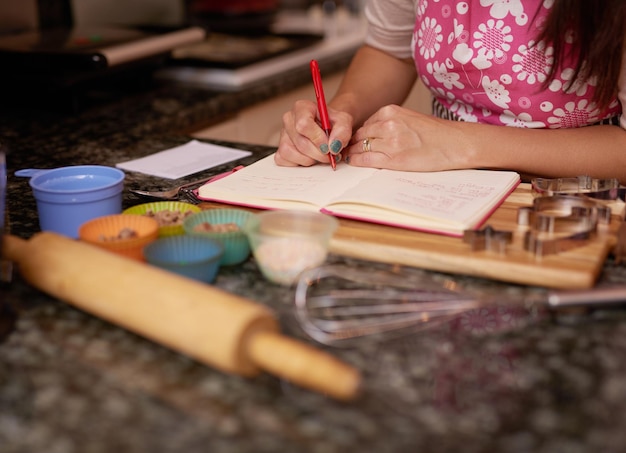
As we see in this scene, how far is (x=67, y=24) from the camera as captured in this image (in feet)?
7.22

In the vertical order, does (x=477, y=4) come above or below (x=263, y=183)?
above

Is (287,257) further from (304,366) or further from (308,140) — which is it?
(308,140)

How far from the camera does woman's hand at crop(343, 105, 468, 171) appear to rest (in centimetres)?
113

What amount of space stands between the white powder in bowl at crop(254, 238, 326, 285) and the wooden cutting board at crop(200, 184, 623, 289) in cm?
8

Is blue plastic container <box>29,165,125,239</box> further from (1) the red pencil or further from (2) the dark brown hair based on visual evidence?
(2) the dark brown hair

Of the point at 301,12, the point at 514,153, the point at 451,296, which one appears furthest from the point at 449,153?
the point at 301,12

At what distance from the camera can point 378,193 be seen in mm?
1019

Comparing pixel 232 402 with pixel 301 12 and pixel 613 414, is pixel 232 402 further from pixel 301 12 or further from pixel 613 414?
pixel 301 12

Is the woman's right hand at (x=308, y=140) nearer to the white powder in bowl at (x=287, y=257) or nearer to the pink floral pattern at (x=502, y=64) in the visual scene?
the pink floral pattern at (x=502, y=64)

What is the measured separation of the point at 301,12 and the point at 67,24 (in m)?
1.37

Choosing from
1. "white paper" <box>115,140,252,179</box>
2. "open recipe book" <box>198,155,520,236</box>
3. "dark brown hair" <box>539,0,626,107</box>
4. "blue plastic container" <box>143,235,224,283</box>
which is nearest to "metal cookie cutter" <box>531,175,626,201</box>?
"open recipe book" <box>198,155,520,236</box>

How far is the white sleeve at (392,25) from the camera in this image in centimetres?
145

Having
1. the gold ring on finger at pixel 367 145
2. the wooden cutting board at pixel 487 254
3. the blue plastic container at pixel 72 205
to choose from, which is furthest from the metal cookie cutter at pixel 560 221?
the blue plastic container at pixel 72 205

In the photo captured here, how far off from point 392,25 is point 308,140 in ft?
1.39
